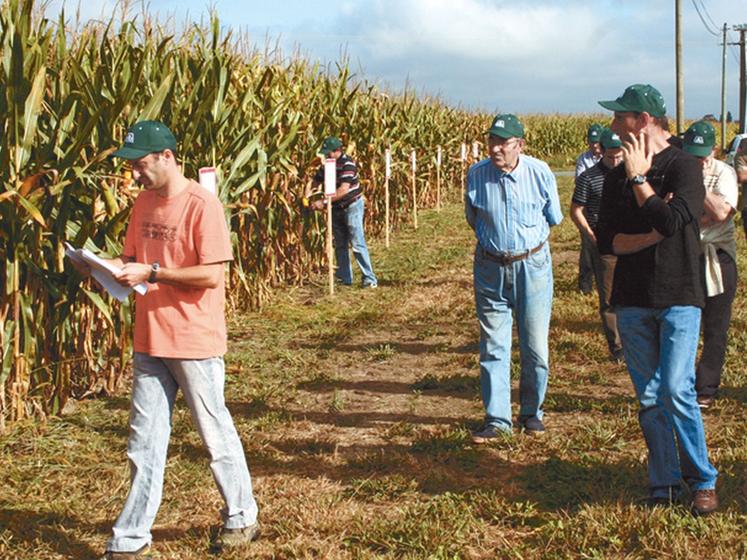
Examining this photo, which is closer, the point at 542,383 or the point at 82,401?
the point at 542,383

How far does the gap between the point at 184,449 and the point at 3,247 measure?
5.43 feet

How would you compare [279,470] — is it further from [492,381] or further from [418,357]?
[418,357]

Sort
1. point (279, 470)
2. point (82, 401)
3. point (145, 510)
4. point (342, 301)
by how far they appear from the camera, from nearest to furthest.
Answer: point (145, 510) < point (279, 470) < point (82, 401) < point (342, 301)

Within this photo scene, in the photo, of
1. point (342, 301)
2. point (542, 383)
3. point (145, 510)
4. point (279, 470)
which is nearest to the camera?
point (145, 510)

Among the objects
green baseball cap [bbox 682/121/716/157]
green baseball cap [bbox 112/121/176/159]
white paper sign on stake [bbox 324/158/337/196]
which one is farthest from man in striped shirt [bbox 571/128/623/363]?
green baseball cap [bbox 112/121/176/159]

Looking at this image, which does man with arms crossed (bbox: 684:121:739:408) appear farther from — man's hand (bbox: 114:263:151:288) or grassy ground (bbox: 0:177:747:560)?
man's hand (bbox: 114:263:151:288)

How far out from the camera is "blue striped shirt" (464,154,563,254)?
19.4 feet

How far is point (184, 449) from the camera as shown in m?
5.87

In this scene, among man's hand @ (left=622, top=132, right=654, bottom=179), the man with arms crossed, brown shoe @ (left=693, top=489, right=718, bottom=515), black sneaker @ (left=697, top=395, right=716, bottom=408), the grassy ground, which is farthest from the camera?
black sneaker @ (left=697, top=395, right=716, bottom=408)

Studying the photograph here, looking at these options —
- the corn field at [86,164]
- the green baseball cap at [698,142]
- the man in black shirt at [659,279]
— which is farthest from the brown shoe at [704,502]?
the corn field at [86,164]

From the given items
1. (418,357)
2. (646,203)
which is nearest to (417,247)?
(418,357)

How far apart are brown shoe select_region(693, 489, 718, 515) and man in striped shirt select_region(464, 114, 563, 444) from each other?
1.58 meters

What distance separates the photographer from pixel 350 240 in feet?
39.4

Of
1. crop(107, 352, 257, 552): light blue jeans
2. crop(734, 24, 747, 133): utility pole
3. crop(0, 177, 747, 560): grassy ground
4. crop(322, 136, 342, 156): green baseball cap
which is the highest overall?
crop(734, 24, 747, 133): utility pole
